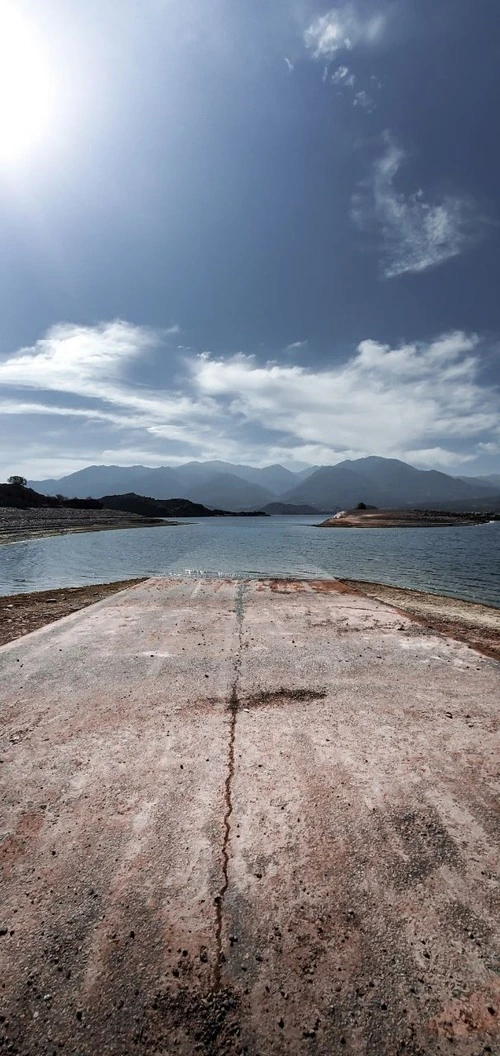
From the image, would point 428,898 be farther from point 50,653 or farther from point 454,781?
point 50,653

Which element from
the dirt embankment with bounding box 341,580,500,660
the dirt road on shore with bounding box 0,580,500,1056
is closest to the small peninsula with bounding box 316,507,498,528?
the dirt embankment with bounding box 341,580,500,660

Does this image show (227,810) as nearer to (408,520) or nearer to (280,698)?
(280,698)

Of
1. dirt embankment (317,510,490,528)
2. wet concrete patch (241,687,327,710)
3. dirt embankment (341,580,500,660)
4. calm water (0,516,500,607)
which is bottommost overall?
calm water (0,516,500,607)

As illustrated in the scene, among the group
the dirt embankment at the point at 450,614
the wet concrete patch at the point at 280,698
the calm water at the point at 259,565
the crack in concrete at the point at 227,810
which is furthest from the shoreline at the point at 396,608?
the crack in concrete at the point at 227,810

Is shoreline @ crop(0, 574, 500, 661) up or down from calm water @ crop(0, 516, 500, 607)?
up

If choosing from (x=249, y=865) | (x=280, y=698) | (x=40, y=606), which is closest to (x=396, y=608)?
(x=280, y=698)

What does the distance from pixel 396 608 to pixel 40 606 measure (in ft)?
47.3

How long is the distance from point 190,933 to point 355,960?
4.52 ft

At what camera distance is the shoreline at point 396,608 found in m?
13.2

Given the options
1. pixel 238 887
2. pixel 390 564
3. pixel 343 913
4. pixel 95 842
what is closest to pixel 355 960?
pixel 343 913

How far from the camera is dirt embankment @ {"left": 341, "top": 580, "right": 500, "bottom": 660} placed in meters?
12.9

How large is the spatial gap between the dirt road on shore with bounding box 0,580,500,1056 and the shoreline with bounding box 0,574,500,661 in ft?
15.5

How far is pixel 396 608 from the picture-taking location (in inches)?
674

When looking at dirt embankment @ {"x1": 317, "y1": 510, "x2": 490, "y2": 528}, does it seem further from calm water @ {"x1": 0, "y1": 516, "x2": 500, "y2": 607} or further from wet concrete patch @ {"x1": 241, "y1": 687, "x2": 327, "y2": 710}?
wet concrete patch @ {"x1": 241, "y1": 687, "x2": 327, "y2": 710}
